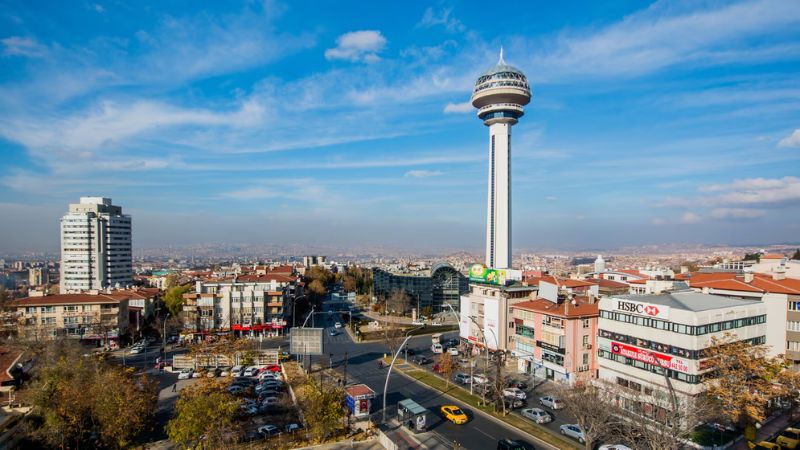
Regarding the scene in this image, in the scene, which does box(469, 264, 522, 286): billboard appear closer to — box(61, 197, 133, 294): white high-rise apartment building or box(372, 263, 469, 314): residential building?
box(372, 263, 469, 314): residential building

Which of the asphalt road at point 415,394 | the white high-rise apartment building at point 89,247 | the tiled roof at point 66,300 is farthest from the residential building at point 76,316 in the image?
the white high-rise apartment building at point 89,247

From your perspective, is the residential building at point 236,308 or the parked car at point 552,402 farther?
the residential building at point 236,308

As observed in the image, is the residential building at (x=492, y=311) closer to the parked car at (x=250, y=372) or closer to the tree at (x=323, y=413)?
the tree at (x=323, y=413)

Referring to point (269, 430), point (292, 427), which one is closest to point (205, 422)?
point (269, 430)

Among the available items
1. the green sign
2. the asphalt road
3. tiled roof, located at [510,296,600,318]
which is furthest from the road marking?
the green sign

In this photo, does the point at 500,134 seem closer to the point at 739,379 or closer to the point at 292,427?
the point at 739,379

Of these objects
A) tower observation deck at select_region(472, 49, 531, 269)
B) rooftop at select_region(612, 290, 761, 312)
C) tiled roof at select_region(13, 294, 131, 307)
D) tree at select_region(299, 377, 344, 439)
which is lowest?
tree at select_region(299, 377, 344, 439)

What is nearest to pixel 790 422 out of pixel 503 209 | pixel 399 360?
pixel 399 360
